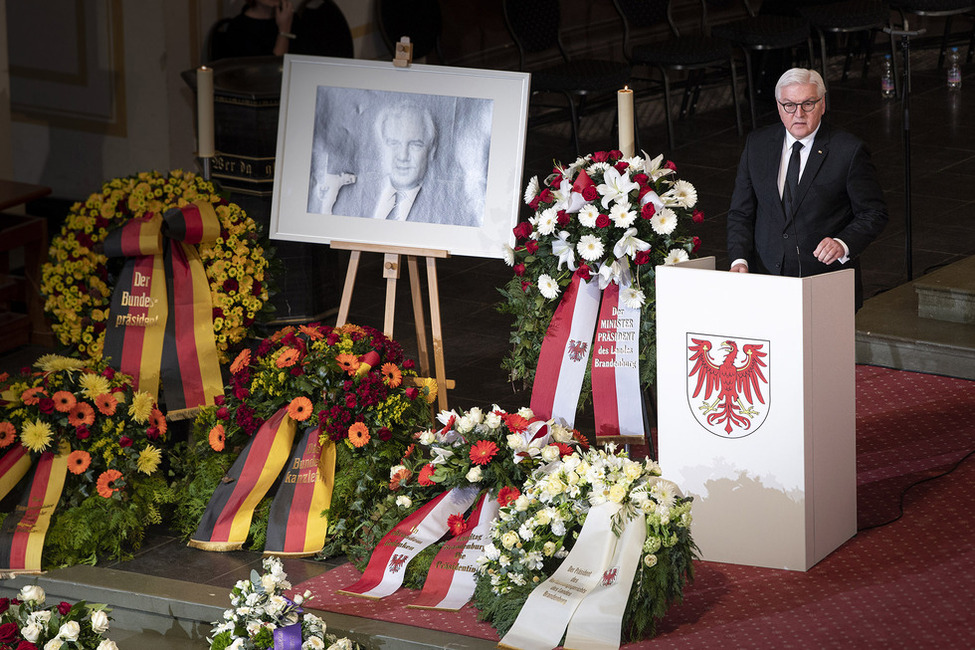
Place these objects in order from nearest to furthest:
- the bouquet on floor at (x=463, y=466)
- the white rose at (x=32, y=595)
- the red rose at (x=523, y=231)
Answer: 1. the white rose at (x=32, y=595)
2. the bouquet on floor at (x=463, y=466)
3. the red rose at (x=523, y=231)

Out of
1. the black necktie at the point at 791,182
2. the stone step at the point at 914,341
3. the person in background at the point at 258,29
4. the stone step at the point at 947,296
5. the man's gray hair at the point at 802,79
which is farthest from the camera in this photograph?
the person in background at the point at 258,29

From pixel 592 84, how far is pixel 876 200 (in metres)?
4.20

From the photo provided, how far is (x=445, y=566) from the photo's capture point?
399cm

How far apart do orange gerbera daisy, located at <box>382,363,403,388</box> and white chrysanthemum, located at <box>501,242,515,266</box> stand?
54cm

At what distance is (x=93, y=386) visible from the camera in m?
4.38

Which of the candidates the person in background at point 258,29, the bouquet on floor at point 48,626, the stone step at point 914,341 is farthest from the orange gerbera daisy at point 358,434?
the person in background at point 258,29

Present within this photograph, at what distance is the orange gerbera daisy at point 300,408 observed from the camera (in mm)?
4398

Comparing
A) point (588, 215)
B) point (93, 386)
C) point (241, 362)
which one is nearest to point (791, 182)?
point (588, 215)

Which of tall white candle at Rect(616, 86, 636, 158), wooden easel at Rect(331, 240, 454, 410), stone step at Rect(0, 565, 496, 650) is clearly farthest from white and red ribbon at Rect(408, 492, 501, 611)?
tall white candle at Rect(616, 86, 636, 158)

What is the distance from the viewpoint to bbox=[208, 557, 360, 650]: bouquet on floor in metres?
3.33

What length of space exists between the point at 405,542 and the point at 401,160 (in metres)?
1.46

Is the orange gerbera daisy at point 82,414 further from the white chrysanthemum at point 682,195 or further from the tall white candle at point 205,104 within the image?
the white chrysanthemum at point 682,195

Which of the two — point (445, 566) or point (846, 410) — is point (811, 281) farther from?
point (445, 566)

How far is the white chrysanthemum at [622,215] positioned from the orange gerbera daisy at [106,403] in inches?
64.4
